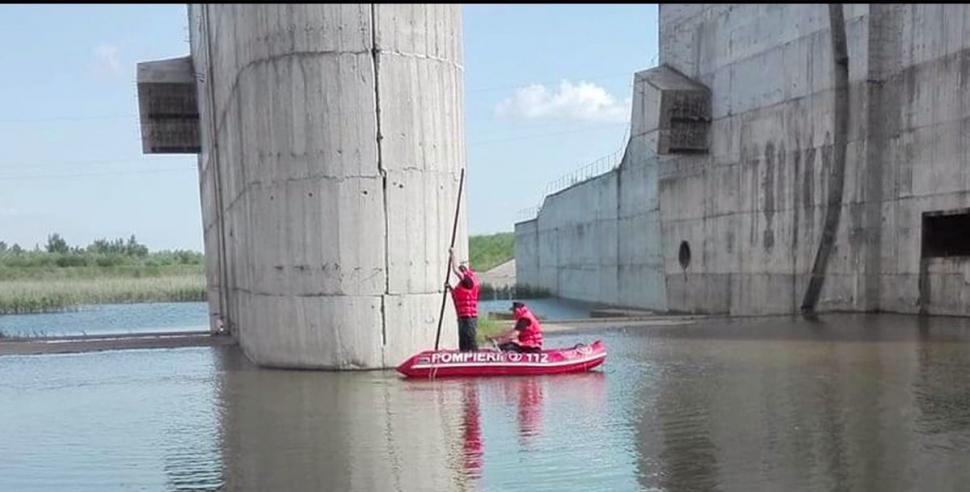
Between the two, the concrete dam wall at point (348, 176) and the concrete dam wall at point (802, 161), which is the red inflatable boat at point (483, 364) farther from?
the concrete dam wall at point (802, 161)

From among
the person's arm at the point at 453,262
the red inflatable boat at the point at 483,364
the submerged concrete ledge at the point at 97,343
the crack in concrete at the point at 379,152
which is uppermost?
the crack in concrete at the point at 379,152

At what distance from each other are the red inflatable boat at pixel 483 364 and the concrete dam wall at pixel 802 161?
12.9 meters

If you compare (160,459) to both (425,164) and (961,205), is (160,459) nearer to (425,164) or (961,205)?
(425,164)

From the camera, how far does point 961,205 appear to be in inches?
795

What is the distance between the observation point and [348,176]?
1338 centimetres

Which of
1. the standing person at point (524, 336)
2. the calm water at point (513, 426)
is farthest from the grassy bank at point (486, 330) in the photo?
the standing person at point (524, 336)

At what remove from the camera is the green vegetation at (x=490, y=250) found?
8874cm

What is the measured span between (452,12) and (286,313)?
5.75 m

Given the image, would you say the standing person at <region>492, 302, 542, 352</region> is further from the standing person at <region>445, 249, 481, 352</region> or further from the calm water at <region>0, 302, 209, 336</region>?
the calm water at <region>0, 302, 209, 336</region>

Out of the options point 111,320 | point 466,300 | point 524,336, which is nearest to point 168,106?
point 111,320

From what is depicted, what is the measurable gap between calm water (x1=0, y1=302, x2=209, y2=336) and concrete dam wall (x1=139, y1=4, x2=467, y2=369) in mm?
15785

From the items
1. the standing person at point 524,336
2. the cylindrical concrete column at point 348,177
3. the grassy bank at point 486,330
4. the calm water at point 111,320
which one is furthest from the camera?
the calm water at point 111,320

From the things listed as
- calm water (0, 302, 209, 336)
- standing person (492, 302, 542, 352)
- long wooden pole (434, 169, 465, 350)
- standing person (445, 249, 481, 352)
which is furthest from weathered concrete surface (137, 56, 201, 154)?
standing person (492, 302, 542, 352)

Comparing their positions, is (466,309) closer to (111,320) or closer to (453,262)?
(453,262)
